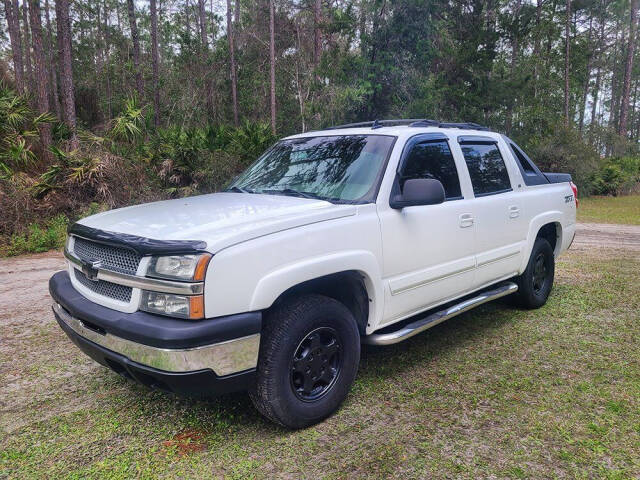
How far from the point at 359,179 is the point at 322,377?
1.42 metres

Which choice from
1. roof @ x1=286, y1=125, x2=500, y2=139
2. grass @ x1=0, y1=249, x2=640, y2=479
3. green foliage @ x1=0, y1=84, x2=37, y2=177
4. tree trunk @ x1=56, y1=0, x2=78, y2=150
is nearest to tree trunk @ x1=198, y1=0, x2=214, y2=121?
tree trunk @ x1=56, y1=0, x2=78, y2=150

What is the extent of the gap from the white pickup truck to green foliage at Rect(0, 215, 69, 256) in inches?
248

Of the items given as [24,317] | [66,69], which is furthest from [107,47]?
[24,317]

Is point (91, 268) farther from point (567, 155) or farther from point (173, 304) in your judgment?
point (567, 155)

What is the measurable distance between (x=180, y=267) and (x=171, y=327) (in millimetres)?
306

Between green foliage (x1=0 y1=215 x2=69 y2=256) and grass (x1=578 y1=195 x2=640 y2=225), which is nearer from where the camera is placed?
green foliage (x1=0 y1=215 x2=69 y2=256)

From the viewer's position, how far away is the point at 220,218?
9.42ft

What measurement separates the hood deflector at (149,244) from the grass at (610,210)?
1422 cm

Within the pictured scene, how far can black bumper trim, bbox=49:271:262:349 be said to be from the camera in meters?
2.37

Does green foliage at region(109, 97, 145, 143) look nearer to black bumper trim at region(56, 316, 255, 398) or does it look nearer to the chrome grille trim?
the chrome grille trim

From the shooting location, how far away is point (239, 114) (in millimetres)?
27734

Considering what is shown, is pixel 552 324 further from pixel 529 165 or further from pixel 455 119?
pixel 455 119

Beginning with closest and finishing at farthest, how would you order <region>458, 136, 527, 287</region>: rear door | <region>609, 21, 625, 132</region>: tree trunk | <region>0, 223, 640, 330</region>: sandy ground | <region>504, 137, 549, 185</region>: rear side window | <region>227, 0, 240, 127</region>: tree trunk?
<region>458, 136, 527, 287</region>: rear door < <region>504, 137, 549, 185</region>: rear side window < <region>0, 223, 640, 330</region>: sandy ground < <region>227, 0, 240, 127</region>: tree trunk < <region>609, 21, 625, 132</region>: tree trunk

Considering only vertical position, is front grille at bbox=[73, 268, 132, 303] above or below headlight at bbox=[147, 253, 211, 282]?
below
